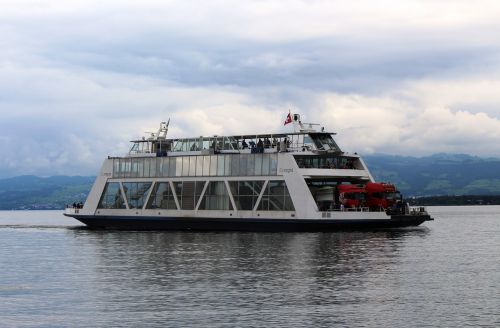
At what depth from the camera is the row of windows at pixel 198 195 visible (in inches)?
3209

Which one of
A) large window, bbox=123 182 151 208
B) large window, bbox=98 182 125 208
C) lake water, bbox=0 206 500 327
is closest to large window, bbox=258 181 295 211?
lake water, bbox=0 206 500 327

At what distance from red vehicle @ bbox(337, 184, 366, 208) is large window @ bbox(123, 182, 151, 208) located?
22954 mm

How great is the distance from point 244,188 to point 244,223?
143 inches

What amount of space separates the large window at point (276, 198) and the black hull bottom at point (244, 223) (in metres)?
1.34

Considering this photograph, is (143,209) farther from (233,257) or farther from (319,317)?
(319,317)

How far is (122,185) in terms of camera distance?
94312 mm

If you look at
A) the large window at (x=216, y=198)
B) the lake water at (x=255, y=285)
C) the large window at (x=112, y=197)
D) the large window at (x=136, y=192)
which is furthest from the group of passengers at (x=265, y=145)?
the lake water at (x=255, y=285)

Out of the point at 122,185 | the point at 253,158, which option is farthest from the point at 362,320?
the point at 122,185

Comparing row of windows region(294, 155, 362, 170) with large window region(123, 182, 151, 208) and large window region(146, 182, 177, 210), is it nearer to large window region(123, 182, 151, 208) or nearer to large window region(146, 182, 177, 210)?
large window region(146, 182, 177, 210)

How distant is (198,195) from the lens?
8800 centimetres

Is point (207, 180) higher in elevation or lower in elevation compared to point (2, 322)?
higher

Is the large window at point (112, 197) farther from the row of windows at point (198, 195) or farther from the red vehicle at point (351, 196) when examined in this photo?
the red vehicle at point (351, 196)

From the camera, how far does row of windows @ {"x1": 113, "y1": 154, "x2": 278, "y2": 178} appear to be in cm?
8319

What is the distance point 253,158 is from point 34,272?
39.0 metres
